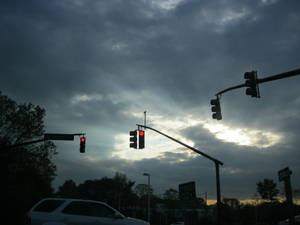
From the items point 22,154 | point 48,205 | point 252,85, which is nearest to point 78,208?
point 48,205

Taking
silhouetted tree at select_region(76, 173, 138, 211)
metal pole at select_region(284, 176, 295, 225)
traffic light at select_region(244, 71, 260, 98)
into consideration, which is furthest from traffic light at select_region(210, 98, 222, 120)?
silhouetted tree at select_region(76, 173, 138, 211)

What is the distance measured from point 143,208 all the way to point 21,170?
75477mm

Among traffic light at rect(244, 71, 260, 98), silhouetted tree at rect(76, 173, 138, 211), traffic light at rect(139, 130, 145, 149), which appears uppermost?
traffic light at rect(244, 71, 260, 98)

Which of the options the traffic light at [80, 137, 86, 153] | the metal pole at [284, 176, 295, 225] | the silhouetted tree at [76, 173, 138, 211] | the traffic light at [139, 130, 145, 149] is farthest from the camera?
the silhouetted tree at [76, 173, 138, 211]

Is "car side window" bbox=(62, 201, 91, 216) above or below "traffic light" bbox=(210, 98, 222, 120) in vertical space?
below

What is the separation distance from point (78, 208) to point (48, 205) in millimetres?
1012

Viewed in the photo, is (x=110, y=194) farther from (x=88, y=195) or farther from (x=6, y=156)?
(x=6, y=156)

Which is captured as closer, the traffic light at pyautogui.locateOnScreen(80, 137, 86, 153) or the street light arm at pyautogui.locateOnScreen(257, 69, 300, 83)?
the street light arm at pyautogui.locateOnScreen(257, 69, 300, 83)

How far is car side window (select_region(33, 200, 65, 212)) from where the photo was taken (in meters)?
9.79

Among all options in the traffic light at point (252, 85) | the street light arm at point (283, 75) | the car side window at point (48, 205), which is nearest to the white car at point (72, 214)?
the car side window at point (48, 205)

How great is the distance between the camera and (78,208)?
10156 mm

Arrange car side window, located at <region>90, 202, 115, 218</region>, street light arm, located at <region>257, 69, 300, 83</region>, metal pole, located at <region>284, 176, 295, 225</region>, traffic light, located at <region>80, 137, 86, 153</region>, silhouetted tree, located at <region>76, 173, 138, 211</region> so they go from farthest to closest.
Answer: silhouetted tree, located at <region>76, 173, 138, 211</region>
traffic light, located at <region>80, 137, 86, 153</region>
car side window, located at <region>90, 202, 115, 218</region>
street light arm, located at <region>257, 69, 300, 83</region>
metal pole, located at <region>284, 176, 295, 225</region>

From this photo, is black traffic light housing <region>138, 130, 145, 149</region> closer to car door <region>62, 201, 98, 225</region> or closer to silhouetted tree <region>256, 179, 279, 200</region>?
car door <region>62, 201, 98, 225</region>

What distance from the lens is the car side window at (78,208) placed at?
9926 millimetres
